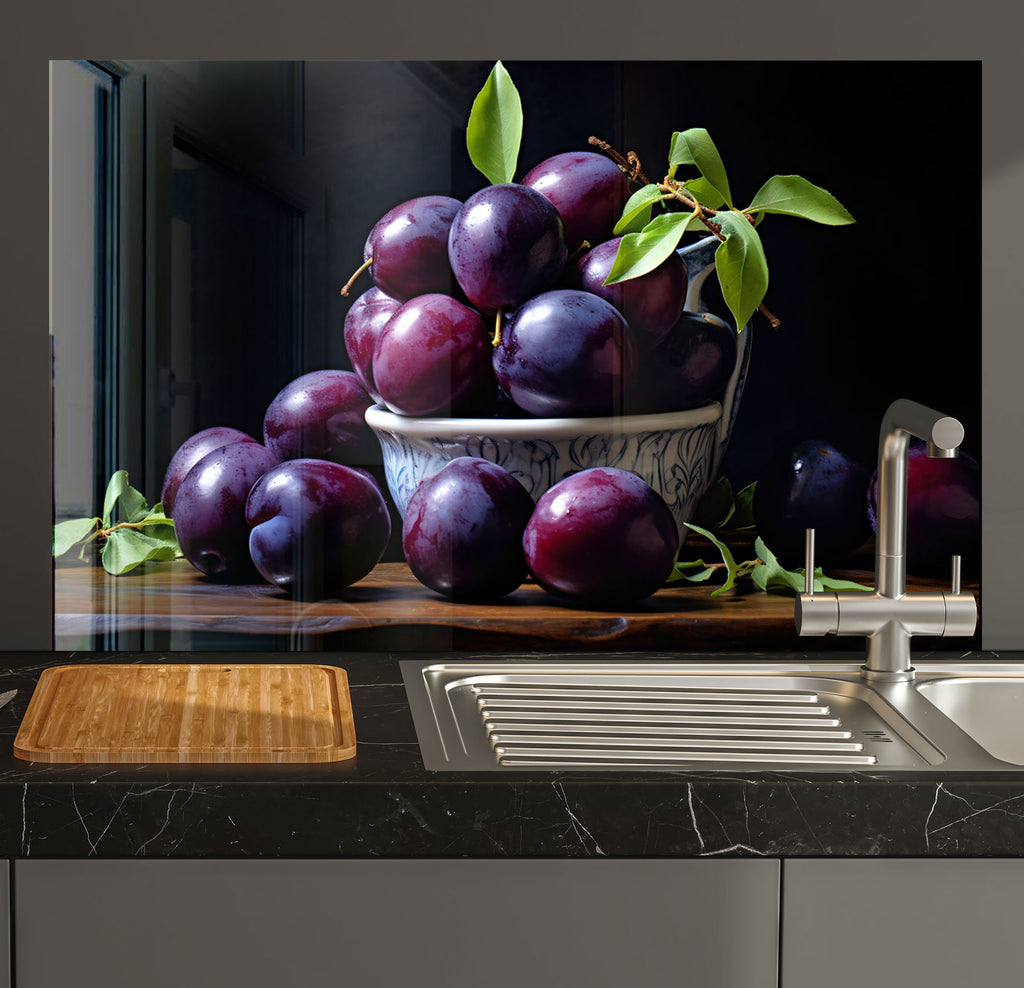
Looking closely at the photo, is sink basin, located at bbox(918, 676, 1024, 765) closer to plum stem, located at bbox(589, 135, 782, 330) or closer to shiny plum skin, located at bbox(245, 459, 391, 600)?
plum stem, located at bbox(589, 135, 782, 330)

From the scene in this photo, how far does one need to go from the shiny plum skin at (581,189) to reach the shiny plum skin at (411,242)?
0.11m

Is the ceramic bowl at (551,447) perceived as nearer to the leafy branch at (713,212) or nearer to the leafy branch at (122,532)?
the leafy branch at (713,212)

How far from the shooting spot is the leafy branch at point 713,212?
153 cm

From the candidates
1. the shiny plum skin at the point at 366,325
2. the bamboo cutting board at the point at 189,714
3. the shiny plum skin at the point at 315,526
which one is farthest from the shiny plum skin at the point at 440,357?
the bamboo cutting board at the point at 189,714

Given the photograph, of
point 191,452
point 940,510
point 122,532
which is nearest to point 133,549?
point 122,532

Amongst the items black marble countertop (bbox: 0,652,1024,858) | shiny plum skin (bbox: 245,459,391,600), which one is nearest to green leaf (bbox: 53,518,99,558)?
shiny plum skin (bbox: 245,459,391,600)

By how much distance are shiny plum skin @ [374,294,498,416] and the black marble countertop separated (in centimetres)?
57

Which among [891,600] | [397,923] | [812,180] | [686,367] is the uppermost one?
[812,180]

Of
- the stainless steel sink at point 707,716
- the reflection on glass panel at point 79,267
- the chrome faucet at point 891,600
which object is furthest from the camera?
the reflection on glass panel at point 79,267

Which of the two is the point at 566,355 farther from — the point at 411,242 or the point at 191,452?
the point at 191,452

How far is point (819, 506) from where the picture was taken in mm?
1577

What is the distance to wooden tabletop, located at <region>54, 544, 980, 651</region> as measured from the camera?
5.03 ft

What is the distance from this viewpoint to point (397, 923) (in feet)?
3.51

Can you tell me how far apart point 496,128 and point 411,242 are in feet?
0.55
